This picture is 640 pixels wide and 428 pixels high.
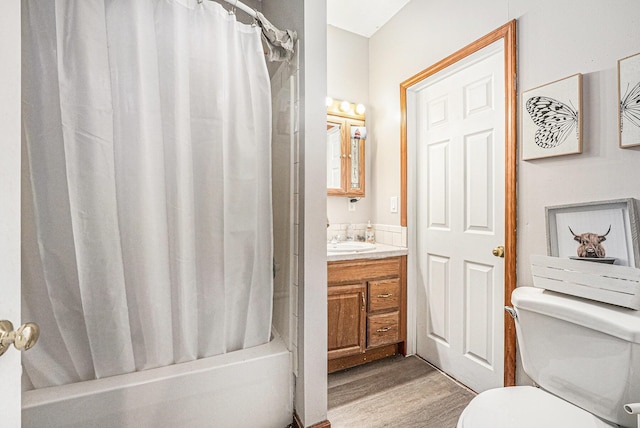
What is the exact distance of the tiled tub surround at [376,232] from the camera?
2248mm

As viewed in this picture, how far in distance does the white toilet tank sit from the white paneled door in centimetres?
49

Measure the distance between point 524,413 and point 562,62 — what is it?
56.6 inches

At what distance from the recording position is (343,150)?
245cm

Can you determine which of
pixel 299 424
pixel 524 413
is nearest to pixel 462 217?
pixel 524 413

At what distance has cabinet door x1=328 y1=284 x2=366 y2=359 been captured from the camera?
6.23 feet

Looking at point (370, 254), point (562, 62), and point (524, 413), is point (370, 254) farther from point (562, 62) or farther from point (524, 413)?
point (562, 62)

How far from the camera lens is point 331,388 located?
183 centimetres

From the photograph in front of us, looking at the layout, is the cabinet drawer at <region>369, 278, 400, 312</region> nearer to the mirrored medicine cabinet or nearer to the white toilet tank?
the mirrored medicine cabinet

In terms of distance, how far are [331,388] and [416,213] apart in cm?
133

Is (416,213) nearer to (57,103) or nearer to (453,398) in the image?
(453,398)

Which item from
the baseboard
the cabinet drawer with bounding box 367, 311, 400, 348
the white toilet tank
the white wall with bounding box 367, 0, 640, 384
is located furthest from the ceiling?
the baseboard

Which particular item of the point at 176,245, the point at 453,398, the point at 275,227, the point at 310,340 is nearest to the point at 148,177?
the point at 176,245

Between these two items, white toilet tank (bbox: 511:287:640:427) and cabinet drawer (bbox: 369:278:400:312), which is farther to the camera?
cabinet drawer (bbox: 369:278:400:312)

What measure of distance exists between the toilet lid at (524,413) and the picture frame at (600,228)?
56cm
